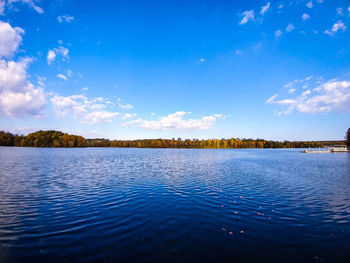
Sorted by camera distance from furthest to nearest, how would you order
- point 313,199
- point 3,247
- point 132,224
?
point 313,199
point 132,224
point 3,247

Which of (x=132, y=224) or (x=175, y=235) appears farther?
(x=132, y=224)

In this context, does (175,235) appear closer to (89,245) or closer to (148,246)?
(148,246)

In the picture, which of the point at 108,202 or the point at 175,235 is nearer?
the point at 175,235

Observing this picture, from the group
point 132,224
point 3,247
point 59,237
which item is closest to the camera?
point 3,247

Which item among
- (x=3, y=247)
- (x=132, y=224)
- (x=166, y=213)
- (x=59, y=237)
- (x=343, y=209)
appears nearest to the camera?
(x=3, y=247)

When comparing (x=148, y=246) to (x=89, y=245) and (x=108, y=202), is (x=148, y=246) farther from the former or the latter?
(x=108, y=202)

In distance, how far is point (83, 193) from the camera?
684 inches

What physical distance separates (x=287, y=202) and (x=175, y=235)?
38.3ft

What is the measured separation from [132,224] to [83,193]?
9.55 metres

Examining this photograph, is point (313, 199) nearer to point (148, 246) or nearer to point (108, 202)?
point (148, 246)

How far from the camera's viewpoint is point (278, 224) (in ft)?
35.1

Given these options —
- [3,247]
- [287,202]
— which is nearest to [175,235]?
[3,247]

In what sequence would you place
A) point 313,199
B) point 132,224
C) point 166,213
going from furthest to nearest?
point 313,199 < point 166,213 < point 132,224

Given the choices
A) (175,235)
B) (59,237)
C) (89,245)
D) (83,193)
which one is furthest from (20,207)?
(175,235)
